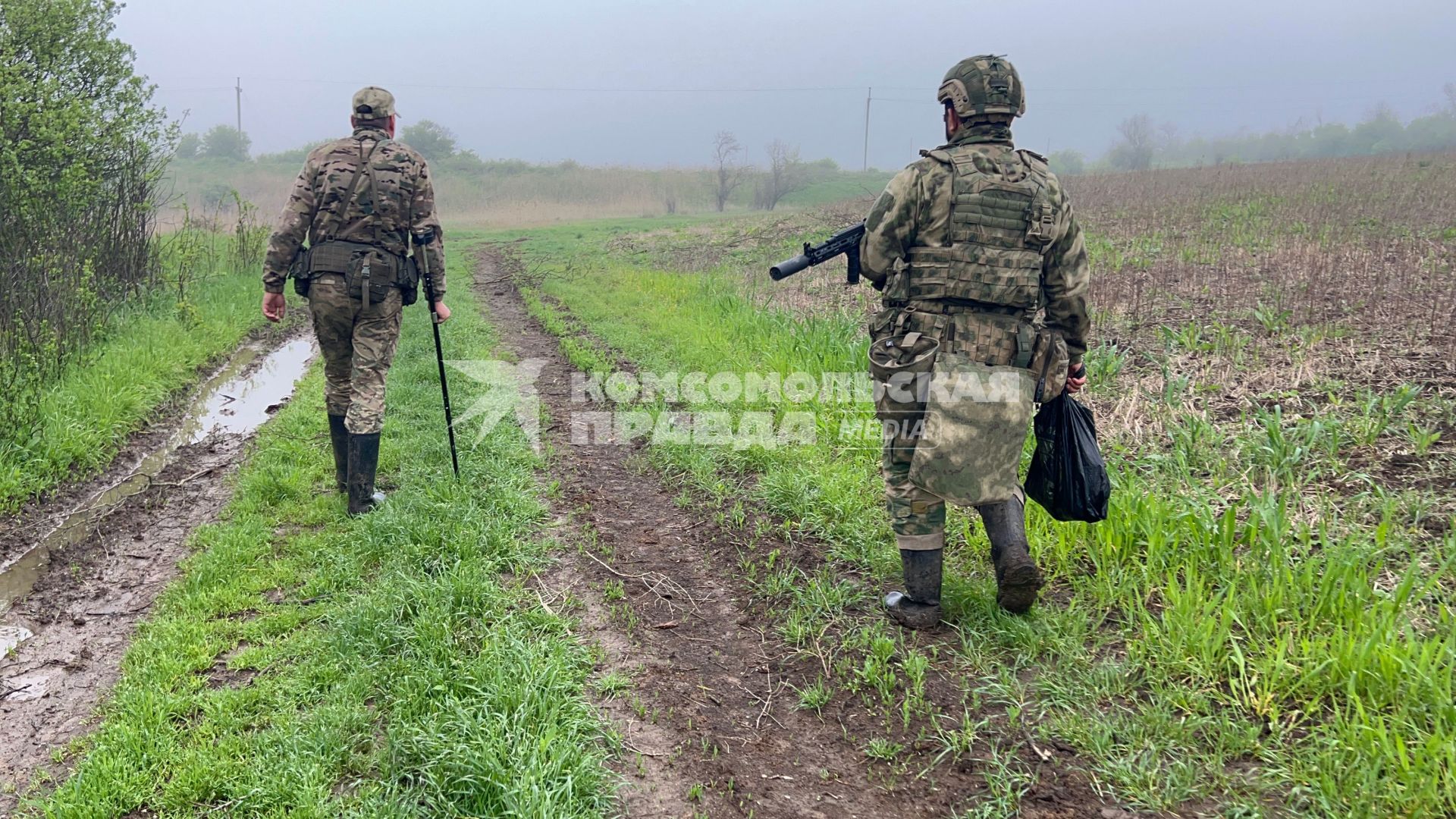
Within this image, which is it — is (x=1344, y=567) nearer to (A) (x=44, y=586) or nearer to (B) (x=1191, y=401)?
(B) (x=1191, y=401)

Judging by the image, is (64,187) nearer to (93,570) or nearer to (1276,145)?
(93,570)

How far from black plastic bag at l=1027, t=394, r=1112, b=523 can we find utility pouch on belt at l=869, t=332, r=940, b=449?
A: 1.80ft

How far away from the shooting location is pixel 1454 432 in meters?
4.32

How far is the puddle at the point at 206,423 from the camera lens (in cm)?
422

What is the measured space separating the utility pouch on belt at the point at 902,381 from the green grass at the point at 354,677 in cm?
160

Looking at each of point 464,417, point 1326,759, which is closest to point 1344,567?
point 1326,759

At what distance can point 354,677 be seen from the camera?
3.01m

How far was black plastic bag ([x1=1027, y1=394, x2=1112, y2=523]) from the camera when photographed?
330 centimetres

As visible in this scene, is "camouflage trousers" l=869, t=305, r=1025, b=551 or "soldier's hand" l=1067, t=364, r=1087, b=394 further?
"soldier's hand" l=1067, t=364, r=1087, b=394

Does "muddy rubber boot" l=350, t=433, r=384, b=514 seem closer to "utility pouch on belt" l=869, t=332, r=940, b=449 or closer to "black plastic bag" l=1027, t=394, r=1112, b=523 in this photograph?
"utility pouch on belt" l=869, t=332, r=940, b=449

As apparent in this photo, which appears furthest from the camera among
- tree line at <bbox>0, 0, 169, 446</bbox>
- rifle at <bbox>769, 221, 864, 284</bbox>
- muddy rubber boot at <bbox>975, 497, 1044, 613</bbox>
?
tree line at <bbox>0, 0, 169, 446</bbox>

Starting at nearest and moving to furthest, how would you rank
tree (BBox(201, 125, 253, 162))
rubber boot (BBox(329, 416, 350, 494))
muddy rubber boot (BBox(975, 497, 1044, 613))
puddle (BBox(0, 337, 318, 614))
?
1. muddy rubber boot (BBox(975, 497, 1044, 613))
2. puddle (BBox(0, 337, 318, 614))
3. rubber boot (BBox(329, 416, 350, 494))
4. tree (BBox(201, 125, 253, 162))

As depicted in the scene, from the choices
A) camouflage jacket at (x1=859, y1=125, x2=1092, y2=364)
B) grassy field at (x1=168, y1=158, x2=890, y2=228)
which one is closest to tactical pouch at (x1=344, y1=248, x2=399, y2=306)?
camouflage jacket at (x1=859, y1=125, x2=1092, y2=364)

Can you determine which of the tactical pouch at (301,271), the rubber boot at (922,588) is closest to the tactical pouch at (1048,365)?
the rubber boot at (922,588)
